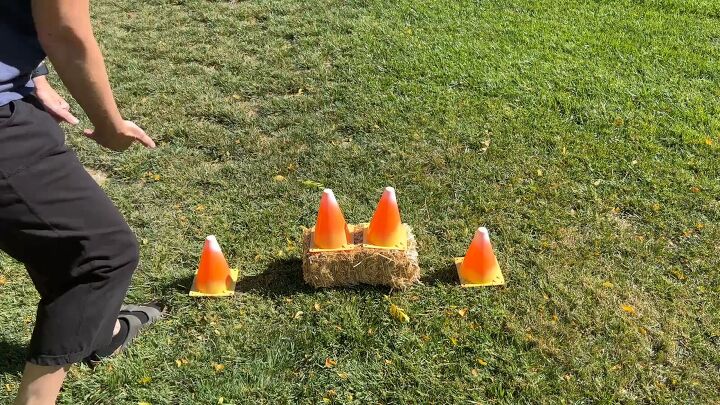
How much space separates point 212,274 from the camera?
10.9 feet

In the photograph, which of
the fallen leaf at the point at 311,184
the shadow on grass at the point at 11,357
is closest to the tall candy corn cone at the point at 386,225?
the fallen leaf at the point at 311,184

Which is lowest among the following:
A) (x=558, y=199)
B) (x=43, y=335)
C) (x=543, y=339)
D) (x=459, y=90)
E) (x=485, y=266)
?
(x=43, y=335)

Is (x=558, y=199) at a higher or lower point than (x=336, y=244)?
higher

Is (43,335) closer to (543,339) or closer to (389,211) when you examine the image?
(389,211)

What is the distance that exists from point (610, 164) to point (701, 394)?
6.45ft

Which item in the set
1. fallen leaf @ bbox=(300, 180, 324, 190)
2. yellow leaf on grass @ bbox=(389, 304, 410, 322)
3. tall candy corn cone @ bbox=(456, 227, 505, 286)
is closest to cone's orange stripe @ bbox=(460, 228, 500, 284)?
tall candy corn cone @ bbox=(456, 227, 505, 286)

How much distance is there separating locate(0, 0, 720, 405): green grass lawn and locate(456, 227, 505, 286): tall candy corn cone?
0.07m

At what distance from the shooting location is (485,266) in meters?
3.39

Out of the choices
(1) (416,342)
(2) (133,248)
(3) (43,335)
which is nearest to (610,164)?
(1) (416,342)

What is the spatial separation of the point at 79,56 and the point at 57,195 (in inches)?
17.9

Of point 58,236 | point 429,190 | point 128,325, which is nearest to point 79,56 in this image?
point 58,236

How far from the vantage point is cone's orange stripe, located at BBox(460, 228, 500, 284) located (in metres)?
3.36

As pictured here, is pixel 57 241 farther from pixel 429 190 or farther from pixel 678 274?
Answer: pixel 678 274

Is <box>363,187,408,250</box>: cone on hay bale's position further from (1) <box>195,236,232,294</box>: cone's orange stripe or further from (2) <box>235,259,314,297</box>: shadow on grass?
(1) <box>195,236,232,294</box>: cone's orange stripe
